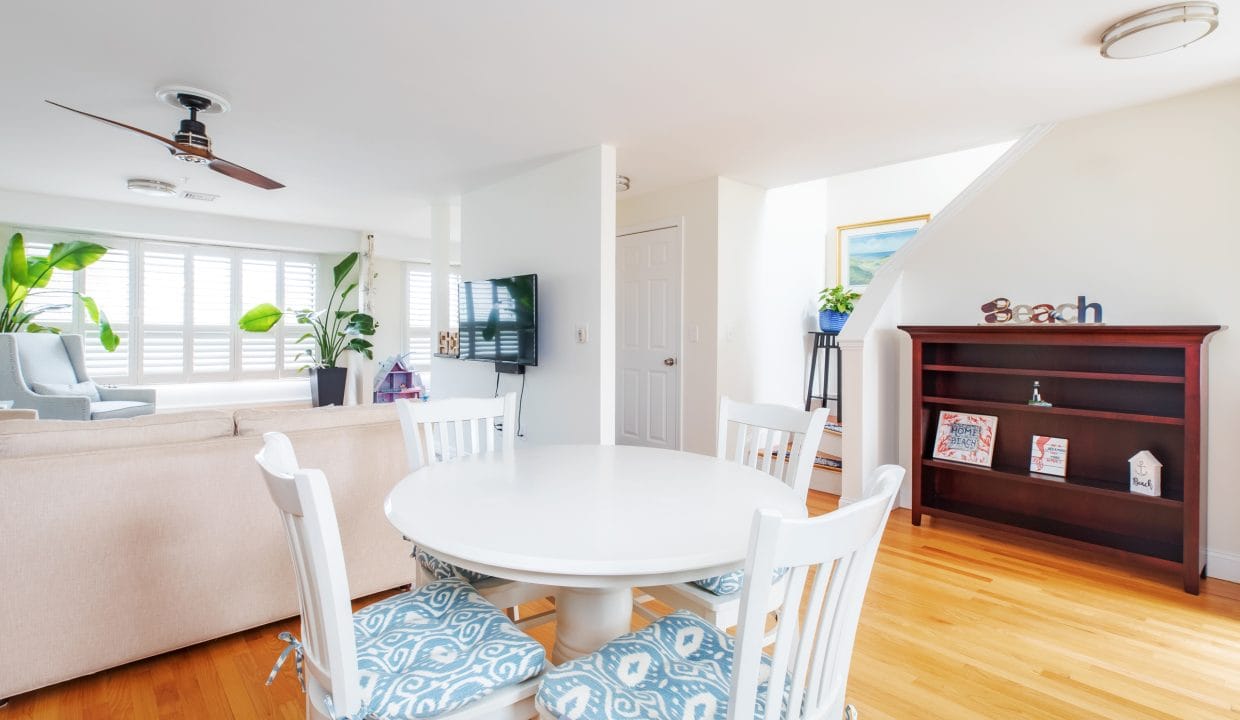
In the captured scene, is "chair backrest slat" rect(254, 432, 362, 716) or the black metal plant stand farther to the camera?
the black metal plant stand

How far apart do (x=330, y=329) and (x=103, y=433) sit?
5.19m

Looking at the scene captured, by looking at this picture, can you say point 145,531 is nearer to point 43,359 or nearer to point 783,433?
point 783,433

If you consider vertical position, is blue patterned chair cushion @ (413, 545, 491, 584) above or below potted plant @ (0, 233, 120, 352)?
below

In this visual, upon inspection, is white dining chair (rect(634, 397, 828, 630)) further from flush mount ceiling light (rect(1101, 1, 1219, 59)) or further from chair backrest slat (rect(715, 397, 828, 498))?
flush mount ceiling light (rect(1101, 1, 1219, 59))

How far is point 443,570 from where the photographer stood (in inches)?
62.1

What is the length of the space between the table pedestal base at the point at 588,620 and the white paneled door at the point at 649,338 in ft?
9.94

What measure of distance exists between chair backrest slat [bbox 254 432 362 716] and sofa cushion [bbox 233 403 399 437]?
1213 millimetres

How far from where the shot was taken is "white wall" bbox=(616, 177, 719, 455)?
420cm

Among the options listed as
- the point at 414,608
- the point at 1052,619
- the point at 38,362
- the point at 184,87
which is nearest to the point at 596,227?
the point at 184,87

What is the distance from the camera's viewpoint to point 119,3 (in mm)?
2029

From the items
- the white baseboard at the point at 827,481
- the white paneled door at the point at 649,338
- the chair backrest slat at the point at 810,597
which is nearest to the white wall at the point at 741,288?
the white paneled door at the point at 649,338

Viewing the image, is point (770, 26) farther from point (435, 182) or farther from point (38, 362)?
point (38, 362)

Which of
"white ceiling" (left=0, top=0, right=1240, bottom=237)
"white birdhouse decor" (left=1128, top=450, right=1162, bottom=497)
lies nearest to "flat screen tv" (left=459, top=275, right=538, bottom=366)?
"white ceiling" (left=0, top=0, right=1240, bottom=237)

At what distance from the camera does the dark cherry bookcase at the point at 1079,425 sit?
2559 millimetres
